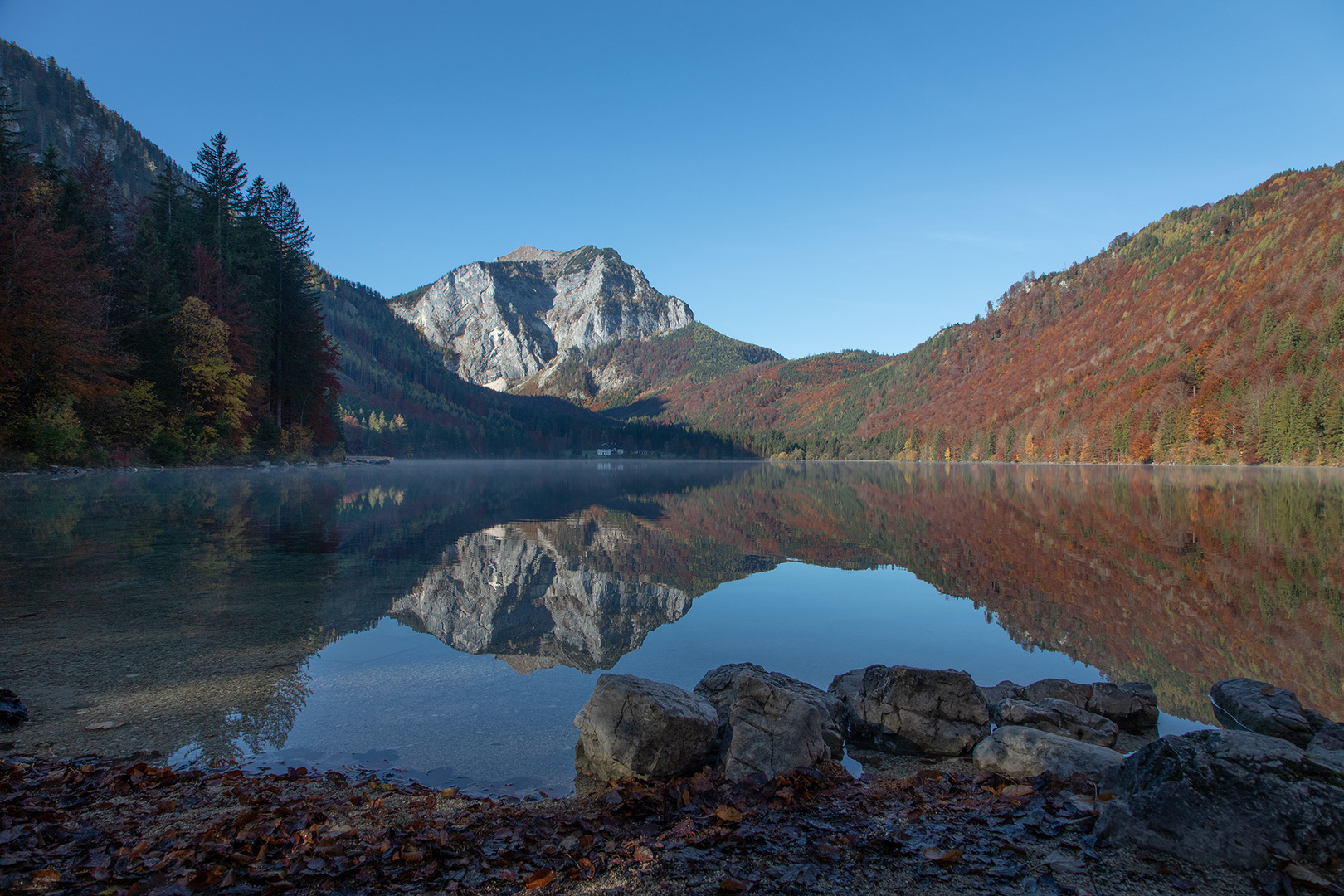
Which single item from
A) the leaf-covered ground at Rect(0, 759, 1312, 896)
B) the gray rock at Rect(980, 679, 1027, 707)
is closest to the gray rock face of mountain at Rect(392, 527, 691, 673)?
the leaf-covered ground at Rect(0, 759, 1312, 896)

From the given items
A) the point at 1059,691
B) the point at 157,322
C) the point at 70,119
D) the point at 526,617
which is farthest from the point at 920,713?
the point at 70,119

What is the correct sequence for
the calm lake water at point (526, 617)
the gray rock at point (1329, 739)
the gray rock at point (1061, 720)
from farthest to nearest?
1. the gray rock at point (1061, 720)
2. the calm lake water at point (526, 617)
3. the gray rock at point (1329, 739)

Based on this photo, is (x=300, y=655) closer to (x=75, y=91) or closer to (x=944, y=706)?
(x=944, y=706)

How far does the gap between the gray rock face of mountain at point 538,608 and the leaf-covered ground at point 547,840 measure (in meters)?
3.14

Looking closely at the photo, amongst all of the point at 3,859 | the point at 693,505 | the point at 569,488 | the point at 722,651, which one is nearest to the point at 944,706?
the point at 722,651

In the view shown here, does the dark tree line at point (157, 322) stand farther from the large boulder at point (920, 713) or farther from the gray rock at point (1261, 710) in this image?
the gray rock at point (1261, 710)

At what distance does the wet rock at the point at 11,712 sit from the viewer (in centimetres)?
495

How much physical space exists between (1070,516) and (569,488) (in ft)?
91.2

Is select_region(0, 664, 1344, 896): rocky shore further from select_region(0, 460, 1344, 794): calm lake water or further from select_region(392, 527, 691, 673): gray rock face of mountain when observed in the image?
select_region(392, 527, 691, 673): gray rock face of mountain

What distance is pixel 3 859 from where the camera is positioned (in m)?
3.02

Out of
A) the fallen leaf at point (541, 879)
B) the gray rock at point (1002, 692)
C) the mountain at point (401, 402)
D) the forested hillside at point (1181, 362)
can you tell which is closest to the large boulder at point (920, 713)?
the gray rock at point (1002, 692)

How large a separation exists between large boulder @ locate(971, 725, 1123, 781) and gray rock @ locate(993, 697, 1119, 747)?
1.52ft

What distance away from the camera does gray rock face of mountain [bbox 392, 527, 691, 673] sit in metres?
7.83

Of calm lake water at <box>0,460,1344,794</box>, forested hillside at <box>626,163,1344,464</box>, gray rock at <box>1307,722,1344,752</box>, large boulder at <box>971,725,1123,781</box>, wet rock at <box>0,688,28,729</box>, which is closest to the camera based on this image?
large boulder at <box>971,725,1123,781</box>
